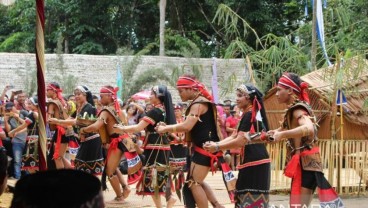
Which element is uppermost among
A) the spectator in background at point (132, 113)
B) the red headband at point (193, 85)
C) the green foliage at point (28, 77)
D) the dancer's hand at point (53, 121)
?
the red headband at point (193, 85)

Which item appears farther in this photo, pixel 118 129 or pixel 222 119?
pixel 222 119

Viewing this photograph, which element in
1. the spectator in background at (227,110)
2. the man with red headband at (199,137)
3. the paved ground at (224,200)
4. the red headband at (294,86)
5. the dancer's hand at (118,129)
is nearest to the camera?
the red headband at (294,86)

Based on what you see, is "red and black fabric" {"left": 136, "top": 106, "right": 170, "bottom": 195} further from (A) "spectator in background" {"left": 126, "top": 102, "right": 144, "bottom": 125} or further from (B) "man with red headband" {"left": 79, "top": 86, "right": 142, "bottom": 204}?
(A) "spectator in background" {"left": 126, "top": 102, "right": 144, "bottom": 125}

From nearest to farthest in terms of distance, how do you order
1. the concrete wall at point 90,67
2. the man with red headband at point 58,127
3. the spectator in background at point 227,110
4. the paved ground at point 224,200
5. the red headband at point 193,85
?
the red headband at point 193,85 < the paved ground at point 224,200 < the man with red headband at point 58,127 < the spectator in background at point 227,110 < the concrete wall at point 90,67

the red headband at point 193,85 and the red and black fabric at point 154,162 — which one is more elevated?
the red headband at point 193,85

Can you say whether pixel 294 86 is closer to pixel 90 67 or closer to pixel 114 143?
pixel 114 143

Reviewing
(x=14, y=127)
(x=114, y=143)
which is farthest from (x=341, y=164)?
(x=14, y=127)

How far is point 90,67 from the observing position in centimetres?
2230

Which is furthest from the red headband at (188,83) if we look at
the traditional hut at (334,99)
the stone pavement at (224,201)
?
the traditional hut at (334,99)

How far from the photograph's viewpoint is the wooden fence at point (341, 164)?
12.3m

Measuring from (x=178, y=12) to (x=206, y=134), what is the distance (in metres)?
21.9

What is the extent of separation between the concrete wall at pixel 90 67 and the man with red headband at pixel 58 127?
879 centimetres

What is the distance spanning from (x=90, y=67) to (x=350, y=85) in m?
11.1

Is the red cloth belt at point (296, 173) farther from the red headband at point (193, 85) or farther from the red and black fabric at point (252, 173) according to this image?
the red headband at point (193, 85)
